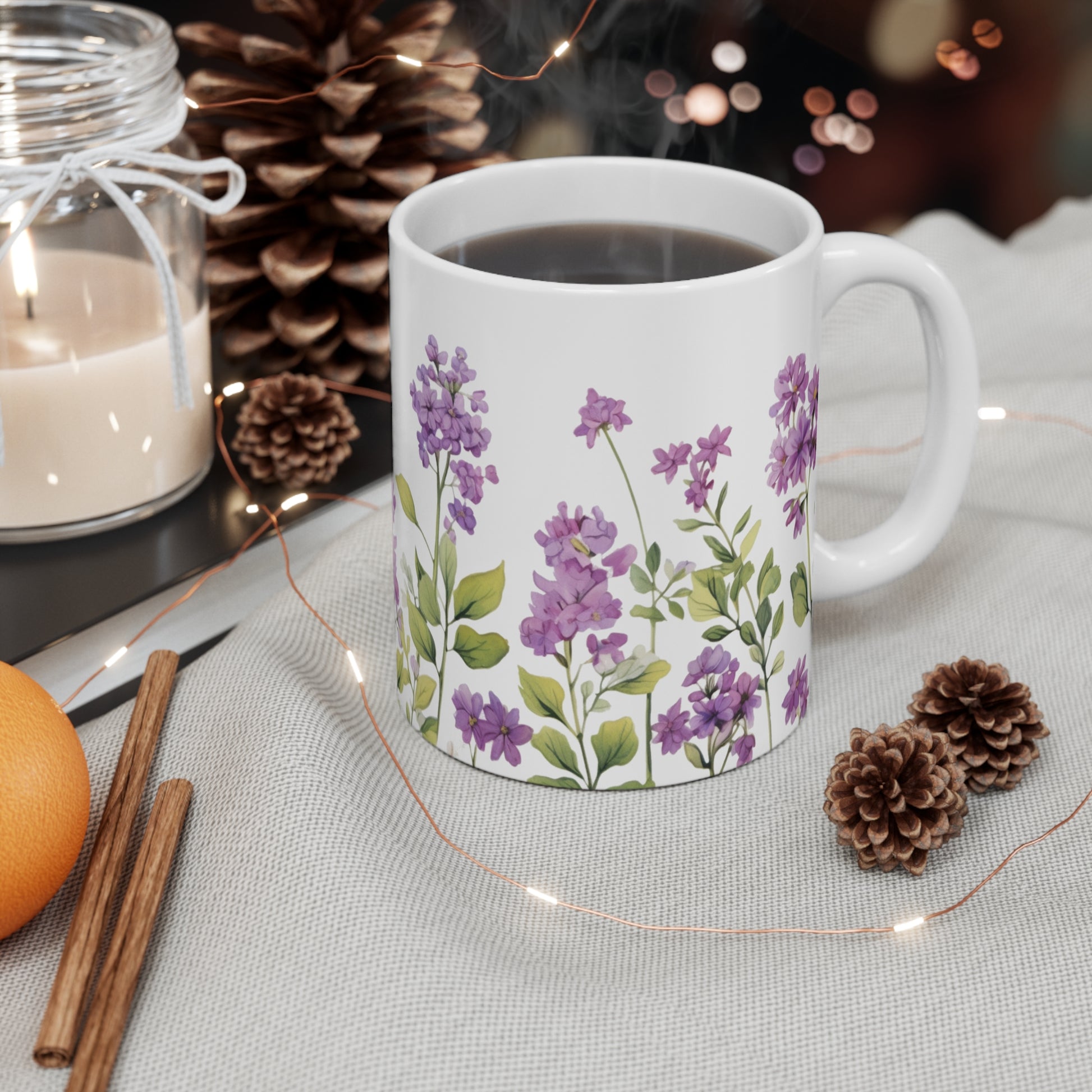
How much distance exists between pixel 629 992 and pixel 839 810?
11cm

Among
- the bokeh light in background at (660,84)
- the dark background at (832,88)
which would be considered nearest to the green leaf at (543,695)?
the dark background at (832,88)

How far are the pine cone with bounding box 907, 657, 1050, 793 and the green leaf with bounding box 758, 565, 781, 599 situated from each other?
0.29ft

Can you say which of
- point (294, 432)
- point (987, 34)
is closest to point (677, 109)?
point (987, 34)

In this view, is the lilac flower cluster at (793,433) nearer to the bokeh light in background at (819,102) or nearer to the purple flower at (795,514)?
the purple flower at (795,514)

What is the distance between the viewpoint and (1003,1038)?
0.42 meters

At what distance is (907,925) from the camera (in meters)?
0.46

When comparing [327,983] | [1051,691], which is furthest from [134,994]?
[1051,691]

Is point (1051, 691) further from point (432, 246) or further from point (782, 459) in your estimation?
point (432, 246)

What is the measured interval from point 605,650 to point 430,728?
0.10 metres

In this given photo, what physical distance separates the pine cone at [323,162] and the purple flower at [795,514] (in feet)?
1.28

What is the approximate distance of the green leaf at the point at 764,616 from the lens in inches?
20.2

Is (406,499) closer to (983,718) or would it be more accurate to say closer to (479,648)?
(479,648)

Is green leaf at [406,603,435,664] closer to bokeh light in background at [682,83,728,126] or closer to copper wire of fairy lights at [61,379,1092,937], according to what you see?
copper wire of fairy lights at [61,379,1092,937]

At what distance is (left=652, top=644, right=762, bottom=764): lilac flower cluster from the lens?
0.51m
